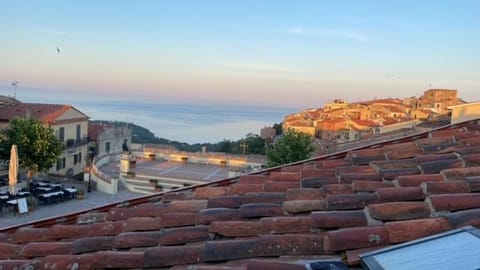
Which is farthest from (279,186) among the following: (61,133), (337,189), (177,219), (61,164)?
(61,133)

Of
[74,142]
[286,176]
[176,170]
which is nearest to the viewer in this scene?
[286,176]

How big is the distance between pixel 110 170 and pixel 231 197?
26579 mm

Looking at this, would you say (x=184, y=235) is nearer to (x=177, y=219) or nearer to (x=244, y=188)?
(x=177, y=219)

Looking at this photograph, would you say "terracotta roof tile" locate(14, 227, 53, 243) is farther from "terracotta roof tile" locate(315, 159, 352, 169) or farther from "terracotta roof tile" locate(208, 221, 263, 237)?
"terracotta roof tile" locate(315, 159, 352, 169)

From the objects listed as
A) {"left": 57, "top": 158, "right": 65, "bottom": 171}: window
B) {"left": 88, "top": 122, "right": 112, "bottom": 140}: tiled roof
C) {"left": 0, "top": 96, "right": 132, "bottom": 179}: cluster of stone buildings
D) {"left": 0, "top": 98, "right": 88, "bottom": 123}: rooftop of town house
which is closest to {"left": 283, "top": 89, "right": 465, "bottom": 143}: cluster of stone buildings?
{"left": 88, "top": 122, "right": 112, "bottom": 140}: tiled roof

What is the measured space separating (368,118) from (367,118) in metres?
0.22

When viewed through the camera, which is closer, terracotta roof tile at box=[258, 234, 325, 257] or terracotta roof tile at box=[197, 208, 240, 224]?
terracotta roof tile at box=[258, 234, 325, 257]

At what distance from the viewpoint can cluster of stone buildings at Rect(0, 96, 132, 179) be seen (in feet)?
106

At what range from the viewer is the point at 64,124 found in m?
33.9

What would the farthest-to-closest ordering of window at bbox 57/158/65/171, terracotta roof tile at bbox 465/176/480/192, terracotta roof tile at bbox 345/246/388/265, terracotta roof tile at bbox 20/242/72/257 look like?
1. window at bbox 57/158/65/171
2. terracotta roof tile at bbox 20/242/72/257
3. terracotta roof tile at bbox 465/176/480/192
4. terracotta roof tile at bbox 345/246/388/265

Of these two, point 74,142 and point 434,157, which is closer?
point 434,157

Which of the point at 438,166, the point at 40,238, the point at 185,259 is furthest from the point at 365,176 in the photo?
the point at 40,238

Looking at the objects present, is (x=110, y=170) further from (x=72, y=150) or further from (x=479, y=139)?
(x=479, y=139)

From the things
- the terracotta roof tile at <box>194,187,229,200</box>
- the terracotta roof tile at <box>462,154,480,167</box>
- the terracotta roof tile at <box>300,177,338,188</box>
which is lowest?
the terracotta roof tile at <box>194,187,229,200</box>
